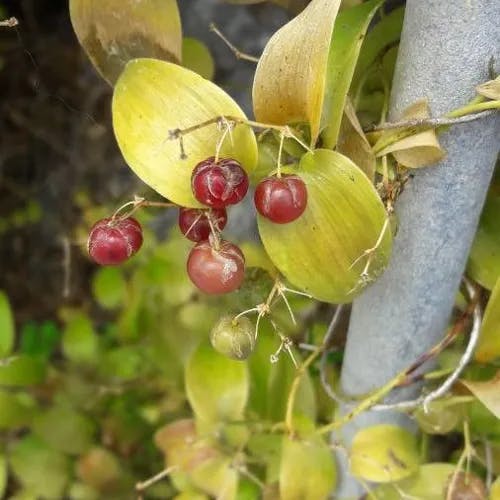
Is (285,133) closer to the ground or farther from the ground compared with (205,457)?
farther from the ground

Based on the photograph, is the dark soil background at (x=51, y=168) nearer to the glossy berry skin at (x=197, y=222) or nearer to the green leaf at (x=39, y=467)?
the green leaf at (x=39, y=467)

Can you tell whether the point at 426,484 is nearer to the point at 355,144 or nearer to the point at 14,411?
the point at 355,144

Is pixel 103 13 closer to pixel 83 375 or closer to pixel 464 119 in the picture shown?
pixel 464 119

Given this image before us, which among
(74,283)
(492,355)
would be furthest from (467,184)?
(74,283)

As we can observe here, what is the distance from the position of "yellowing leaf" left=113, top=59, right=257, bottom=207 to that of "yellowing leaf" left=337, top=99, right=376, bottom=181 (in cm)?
7

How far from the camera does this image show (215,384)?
770mm

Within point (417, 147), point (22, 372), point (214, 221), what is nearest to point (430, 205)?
point (417, 147)

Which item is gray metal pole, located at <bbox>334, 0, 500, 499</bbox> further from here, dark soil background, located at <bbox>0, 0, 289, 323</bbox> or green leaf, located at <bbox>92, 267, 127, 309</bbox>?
dark soil background, located at <bbox>0, 0, 289, 323</bbox>

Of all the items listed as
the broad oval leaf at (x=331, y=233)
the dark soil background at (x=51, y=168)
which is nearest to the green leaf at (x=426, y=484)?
the broad oval leaf at (x=331, y=233)

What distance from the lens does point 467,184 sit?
53cm

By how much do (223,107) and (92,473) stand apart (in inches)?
24.9

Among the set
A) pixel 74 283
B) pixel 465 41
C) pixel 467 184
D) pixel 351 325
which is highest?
pixel 465 41

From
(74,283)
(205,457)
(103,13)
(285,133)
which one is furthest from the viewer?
(74,283)

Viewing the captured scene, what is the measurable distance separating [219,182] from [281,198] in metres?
0.04
